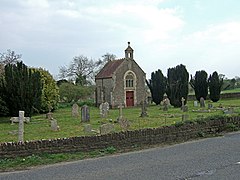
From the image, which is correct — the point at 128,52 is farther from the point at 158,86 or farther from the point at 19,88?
the point at 19,88

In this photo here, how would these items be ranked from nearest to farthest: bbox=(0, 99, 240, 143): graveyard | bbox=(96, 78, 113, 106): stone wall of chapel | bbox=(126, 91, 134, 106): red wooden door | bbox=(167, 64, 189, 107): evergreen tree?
bbox=(0, 99, 240, 143): graveyard → bbox=(167, 64, 189, 107): evergreen tree → bbox=(96, 78, 113, 106): stone wall of chapel → bbox=(126, 91, 134, 106): red wooden door

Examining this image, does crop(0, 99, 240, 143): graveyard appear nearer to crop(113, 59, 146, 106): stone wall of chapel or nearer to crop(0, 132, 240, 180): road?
crop(0, 132, 240, 180): road

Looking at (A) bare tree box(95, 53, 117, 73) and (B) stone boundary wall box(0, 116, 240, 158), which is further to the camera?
(A) bare tree box(95, 53, 117, 73)

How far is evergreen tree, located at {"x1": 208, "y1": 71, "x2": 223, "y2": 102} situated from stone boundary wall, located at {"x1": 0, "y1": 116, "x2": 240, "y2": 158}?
35.7m

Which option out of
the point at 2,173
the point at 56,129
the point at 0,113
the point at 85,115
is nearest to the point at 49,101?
the point at 0,113

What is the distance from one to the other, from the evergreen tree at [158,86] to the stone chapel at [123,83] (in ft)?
5.28

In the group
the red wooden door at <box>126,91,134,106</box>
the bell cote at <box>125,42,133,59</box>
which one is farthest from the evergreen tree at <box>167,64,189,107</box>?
the bell cote at <box>125,42,133,59</box>

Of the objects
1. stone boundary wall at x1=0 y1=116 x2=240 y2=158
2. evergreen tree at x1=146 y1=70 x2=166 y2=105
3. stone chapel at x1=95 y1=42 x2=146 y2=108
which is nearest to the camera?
stone boundary wall at x1=0 y1=116 x2=240 y2=158

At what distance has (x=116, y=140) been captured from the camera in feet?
37.8

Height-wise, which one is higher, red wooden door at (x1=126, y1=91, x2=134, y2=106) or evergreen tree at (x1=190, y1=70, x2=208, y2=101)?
evergreen tree at (x1=190, y1=70, x2=208, y2=101)

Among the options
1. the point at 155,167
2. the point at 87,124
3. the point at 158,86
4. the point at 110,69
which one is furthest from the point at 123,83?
→ the point at 155,167

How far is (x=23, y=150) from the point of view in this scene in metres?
9.98

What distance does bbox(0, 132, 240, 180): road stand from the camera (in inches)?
296

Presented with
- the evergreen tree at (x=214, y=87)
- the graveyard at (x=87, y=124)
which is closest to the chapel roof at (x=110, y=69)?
the evergreen tree at (x=214, y=87)
